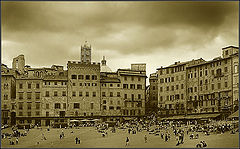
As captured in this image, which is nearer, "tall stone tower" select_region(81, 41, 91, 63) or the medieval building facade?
the medieval building facade

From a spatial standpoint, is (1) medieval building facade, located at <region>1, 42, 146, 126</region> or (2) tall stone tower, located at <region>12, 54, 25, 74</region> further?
(2) tall stone tower, located at <region>12, 54, 25, 74</region>

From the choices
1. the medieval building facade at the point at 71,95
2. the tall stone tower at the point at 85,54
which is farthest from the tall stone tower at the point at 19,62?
the tall stone tower at the point at 85,54

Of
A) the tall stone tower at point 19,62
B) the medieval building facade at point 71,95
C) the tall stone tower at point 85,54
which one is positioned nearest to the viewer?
the medieval building facade at point 71,95

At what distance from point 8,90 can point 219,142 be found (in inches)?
1778

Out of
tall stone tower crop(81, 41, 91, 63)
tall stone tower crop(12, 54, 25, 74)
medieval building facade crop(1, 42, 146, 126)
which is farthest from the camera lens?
tall stone tower crop(81, 41, 91, 63)

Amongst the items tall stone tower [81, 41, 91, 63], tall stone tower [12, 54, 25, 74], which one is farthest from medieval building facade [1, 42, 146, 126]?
tall stone tower [81, 41, 91, 63]

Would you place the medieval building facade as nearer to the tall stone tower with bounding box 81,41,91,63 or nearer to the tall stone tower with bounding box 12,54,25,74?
the tall stone tower with bounding box 12,54,25,74

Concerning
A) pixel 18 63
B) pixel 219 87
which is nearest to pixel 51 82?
pixel 18 63

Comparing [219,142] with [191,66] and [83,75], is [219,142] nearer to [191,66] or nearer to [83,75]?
[191,66]

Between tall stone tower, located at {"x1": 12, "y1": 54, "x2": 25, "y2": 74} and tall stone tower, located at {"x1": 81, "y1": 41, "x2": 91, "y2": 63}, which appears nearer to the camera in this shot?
tall stone tower, located at {"x1": 12, "y1": 54, "x2": 25, "y2": 74}

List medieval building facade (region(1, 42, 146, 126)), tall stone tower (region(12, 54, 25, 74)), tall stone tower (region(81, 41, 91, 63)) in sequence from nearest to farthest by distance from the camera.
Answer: medieval building facade (region(1, 42, 146, 126))
tall stone tower (region(12, 54, 25, 74))
tall stone tower (region(81, 41, 91, 63))

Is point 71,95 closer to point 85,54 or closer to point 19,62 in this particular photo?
point 19,62

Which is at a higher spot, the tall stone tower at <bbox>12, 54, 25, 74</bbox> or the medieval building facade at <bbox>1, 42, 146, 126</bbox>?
the tall stone tower at <bbox>12, 54, 25, 74</bbox>

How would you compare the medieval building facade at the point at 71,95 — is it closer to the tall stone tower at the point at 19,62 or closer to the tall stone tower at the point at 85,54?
the tall stone tower at the point at 19,62
